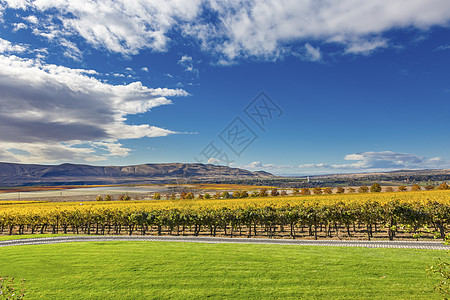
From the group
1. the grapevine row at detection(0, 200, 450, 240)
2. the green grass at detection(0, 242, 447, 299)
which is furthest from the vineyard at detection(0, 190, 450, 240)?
the green grass at detection(0, 242, 447, 299)

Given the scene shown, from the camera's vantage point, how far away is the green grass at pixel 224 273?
447 inches

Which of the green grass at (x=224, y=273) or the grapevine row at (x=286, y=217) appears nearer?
the green grass at (x=224, y=273)

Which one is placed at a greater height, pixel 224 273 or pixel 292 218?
pixel 224 273

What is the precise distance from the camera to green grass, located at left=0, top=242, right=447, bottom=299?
11344mm

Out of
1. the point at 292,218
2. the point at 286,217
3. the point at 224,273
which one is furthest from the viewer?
the point at 286,217

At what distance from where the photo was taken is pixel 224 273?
13258mm

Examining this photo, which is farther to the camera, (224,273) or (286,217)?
(286,217)

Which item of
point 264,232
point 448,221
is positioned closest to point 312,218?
point 264,232

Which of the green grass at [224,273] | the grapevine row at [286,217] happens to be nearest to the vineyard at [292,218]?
the grapevine row at [286,217]

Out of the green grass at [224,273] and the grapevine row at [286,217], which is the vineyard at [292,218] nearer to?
the grapevine row at [286,217]

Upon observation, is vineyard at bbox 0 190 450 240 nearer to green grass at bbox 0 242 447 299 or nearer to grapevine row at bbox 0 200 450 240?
grapevine row at bbox 0 200 450 240

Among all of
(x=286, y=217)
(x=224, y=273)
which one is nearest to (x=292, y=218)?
(x=286, y=217)

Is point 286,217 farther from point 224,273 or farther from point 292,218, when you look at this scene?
point 224,273

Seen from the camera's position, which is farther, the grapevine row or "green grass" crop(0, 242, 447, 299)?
the grapevine row
